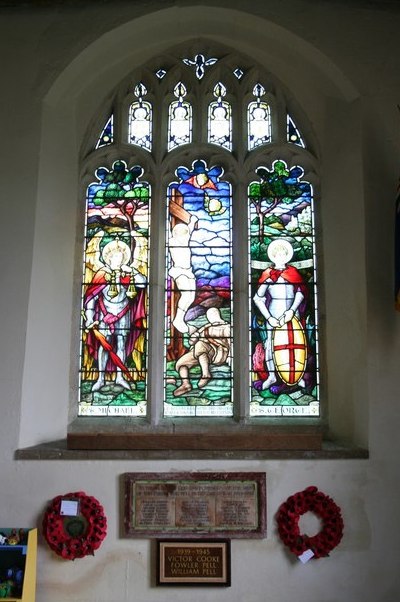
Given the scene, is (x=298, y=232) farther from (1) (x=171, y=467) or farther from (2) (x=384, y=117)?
(1) (x=171, y=467)

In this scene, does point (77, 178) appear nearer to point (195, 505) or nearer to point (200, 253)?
point (200, 253)

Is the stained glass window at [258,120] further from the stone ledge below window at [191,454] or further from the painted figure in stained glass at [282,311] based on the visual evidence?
the stone ledge below window at [191,454]

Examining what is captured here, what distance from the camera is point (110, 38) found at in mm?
5059

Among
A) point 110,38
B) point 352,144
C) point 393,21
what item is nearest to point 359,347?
point 352,144

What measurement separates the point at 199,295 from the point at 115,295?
0.64 meters

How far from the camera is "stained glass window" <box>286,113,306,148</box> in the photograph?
213 inches

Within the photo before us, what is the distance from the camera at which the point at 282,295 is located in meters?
5.12

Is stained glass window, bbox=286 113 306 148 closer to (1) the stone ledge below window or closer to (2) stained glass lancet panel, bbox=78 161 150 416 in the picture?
(2) stained glass lancet panel, bbox=78 161 150 416

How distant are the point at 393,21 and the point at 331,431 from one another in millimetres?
3014

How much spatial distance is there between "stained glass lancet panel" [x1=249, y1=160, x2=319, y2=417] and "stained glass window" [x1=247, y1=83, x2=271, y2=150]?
0.75 ft

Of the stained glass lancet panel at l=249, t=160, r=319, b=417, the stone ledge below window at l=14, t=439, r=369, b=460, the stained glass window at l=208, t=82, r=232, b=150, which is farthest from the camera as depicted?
the stained glass window at l=208, t=82, r=232, b=150

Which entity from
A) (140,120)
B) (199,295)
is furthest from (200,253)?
(140,120)

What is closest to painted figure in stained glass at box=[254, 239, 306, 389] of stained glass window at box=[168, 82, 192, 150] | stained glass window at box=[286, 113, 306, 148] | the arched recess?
the arched recess

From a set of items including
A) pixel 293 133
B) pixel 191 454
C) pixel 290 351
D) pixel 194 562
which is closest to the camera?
pixel 194 562
